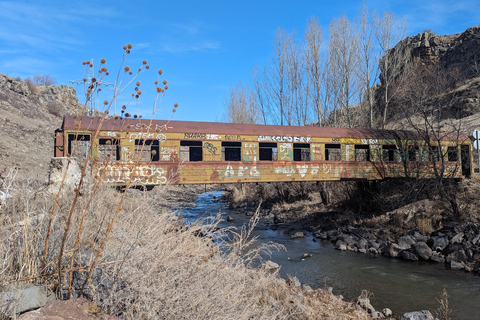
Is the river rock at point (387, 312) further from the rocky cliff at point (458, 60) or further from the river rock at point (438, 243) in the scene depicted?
the rocky cliff at point (458, 60)

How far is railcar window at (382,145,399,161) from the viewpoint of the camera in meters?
13.3

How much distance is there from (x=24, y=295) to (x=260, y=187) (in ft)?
69.5

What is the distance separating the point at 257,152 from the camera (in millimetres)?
11031

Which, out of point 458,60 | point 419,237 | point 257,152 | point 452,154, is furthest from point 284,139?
point 458,60

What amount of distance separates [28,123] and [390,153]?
26.9 meters

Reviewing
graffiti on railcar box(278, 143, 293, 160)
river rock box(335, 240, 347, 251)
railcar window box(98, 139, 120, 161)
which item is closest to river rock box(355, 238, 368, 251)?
river rock box(335, 240, 347, 251)

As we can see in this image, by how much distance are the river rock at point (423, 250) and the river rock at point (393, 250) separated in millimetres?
468

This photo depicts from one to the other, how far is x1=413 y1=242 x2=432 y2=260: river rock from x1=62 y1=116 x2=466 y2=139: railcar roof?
4.45 meters

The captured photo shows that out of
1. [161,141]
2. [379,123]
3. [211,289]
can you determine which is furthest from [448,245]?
[379,123]

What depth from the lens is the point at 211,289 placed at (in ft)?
9.17

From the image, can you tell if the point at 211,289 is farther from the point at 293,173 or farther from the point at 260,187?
the point at 260,187

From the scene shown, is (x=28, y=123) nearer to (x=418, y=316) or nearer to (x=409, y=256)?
(x=409, y=256)

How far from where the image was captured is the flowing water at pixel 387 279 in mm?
6609

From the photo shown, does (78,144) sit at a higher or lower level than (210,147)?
lower
